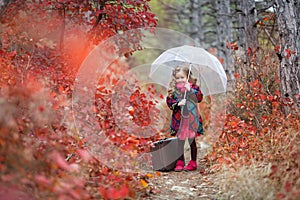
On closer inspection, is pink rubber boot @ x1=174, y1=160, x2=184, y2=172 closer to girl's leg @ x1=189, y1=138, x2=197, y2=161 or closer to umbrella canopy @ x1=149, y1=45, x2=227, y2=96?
girl's leg @ x1=189, y1=138, x2=197, y2=161

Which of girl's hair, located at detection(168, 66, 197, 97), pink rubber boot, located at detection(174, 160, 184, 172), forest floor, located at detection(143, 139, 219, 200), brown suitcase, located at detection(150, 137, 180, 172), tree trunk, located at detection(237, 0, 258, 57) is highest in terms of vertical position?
tree trunk, located at detection(237, 0, 258, 57)

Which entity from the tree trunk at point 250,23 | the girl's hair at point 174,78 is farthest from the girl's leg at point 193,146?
the tree trunk at point 250,23

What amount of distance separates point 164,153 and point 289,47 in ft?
7.59

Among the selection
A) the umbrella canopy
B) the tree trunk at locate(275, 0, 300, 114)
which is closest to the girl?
the umbrella canopy

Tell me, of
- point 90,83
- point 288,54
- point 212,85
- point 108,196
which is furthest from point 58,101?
point 288,54

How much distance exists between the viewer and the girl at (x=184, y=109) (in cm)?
582

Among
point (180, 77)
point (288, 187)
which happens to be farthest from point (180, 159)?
point (288, 187)

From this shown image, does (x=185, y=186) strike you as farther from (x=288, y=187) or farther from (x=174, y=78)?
(x=288, y=187)

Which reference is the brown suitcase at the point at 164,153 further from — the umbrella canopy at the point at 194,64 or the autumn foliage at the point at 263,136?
the umbrella canopy at the point at 194,64

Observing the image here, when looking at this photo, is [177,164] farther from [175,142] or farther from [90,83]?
[90,83]

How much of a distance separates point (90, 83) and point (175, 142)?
2.06m

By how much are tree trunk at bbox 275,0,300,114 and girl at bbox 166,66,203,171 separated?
120cm

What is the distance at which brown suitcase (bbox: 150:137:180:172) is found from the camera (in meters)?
5.90

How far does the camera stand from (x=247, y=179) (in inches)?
160
